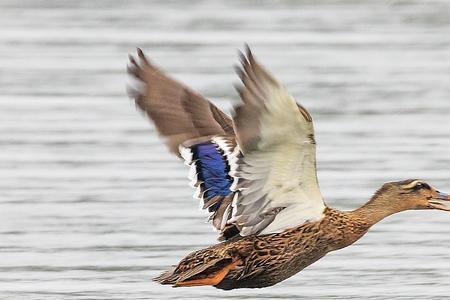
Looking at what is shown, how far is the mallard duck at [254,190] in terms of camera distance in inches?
321

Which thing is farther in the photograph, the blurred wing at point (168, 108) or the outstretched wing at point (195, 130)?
the blurred wing at point (168, 108)

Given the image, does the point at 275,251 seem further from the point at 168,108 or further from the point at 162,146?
the point at 162,146

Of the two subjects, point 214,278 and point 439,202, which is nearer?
point 214,278

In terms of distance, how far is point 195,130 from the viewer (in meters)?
9.61

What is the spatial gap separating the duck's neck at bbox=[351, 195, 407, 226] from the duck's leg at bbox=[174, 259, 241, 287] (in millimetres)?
737

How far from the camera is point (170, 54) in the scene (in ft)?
58.1

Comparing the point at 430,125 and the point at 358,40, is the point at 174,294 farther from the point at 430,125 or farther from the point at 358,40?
the point at 358,40

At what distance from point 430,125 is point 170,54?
13.6ft

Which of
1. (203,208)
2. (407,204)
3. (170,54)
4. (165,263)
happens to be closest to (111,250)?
(165,263)

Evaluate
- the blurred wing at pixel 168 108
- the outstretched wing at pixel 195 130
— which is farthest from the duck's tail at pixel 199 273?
the blurred wing at pixel 168 108

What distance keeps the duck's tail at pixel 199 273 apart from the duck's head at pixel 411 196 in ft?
3.10

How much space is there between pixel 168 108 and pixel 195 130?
0.62 feet

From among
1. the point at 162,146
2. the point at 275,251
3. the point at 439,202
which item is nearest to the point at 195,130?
the point at 275,251

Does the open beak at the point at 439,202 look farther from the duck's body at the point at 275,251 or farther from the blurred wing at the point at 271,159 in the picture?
the blurred wing at the point at 271,159
